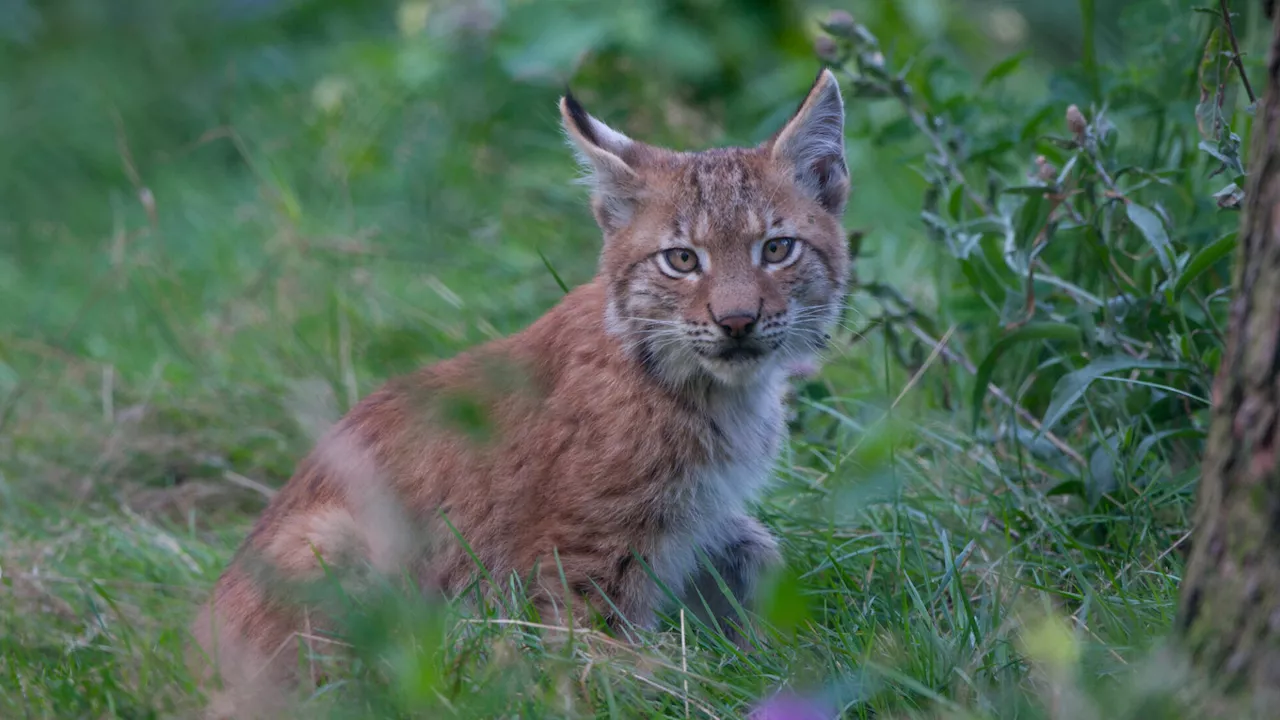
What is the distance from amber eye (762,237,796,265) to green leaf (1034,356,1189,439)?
0.97 metres

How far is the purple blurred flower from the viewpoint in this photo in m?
3.02

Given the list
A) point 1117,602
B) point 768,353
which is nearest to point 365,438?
point 768,353

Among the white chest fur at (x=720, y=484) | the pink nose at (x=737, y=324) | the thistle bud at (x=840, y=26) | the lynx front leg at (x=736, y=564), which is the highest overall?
the thistle bud at (x=840, y=26)

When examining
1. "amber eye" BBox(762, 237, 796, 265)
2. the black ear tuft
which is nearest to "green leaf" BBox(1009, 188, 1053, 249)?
"amber eye" BBox(762, 237, 796, 265)

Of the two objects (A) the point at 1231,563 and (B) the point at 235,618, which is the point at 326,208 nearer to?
(B) the point at 235,618

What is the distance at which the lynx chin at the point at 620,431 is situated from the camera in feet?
12.9

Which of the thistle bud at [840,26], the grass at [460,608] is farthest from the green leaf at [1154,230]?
the thistle bud at [840,26]

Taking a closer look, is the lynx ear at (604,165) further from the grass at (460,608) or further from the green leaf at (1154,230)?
the green leaf at (1154,230)

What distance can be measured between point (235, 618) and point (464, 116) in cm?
533

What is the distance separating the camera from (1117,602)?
140 inches

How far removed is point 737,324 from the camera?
4.09 metres

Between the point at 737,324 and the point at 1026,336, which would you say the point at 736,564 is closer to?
the point at 737,324

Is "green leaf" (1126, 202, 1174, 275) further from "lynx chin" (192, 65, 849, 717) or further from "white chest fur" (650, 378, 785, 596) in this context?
"white chest fur" (650, 378, 785, 596)

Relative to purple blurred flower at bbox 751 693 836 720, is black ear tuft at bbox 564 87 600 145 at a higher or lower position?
higher
